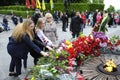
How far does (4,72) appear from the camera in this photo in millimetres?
8656

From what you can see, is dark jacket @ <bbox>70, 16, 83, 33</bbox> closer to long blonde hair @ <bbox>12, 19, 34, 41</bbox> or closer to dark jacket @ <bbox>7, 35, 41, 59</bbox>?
dark jacket @ <bbox>7, 35, 41, 59</bbox>

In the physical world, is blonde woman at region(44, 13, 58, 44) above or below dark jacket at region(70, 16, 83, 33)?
above

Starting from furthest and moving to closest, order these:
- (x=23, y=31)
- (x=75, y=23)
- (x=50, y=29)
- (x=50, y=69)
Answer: (x=75, y=23) < (x=50, y=29) < (x=23, y=31) < (x=50, y=69)

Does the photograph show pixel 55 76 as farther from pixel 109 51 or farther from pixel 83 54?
pixel 109 51

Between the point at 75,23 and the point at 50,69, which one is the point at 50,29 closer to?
the point at 50,69

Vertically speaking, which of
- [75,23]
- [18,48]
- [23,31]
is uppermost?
[23,31]

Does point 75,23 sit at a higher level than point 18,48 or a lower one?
lower

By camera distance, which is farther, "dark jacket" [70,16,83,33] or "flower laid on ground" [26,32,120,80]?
"dark jacket" [70,16,83,33]

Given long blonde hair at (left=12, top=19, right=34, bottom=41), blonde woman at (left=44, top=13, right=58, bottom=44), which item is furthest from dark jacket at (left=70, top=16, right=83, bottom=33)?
long blonde hair at (left=12, top=19, right=34, bottom=41)

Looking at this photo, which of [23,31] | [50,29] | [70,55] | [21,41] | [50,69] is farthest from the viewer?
[50,29]

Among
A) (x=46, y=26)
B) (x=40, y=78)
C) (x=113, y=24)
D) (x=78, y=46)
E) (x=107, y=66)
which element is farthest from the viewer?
(x=113, y=24)

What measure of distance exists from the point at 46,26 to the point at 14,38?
167 centimetres

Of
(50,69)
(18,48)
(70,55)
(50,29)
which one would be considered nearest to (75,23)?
(50,29)

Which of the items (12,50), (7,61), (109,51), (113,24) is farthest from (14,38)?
(113,24)
